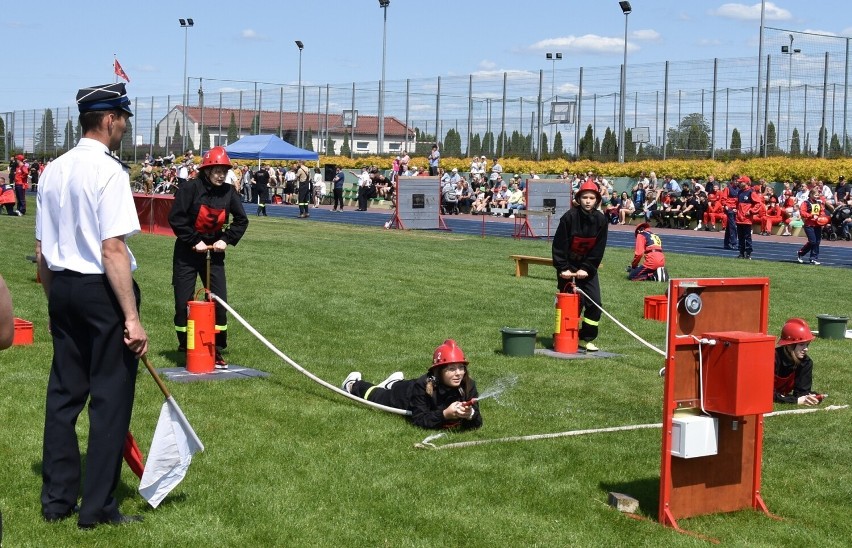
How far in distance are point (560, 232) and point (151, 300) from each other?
6080 mm

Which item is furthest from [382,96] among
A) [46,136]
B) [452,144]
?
[46,136]

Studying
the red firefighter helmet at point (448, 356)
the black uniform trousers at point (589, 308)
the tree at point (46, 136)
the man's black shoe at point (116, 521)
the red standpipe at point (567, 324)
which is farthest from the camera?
the tree at point (46, 136)

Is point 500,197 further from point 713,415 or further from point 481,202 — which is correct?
point 713,415

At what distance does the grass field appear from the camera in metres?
6.23

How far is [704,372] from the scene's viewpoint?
250 inches

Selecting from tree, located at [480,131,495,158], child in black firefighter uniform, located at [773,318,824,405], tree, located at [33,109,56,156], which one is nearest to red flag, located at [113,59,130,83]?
tree, located at [480,131,495,158]

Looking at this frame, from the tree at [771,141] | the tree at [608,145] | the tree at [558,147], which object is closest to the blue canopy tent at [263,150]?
the tree at [558,147]

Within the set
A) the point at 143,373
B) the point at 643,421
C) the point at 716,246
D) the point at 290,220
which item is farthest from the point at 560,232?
the point at 290,220

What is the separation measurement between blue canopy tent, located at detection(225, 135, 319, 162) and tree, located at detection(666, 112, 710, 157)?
53.5ft

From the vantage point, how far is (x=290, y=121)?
71.4 meters

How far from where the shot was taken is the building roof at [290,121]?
212 feet

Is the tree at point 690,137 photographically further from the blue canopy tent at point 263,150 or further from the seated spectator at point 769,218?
the blue canopy tent at point 263,150

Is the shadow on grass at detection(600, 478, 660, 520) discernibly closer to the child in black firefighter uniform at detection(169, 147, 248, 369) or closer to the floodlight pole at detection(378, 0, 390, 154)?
the child in black firefighter uniform at detection(169, 147, 248, 369)

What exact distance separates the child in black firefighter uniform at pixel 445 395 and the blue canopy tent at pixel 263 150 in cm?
4193
